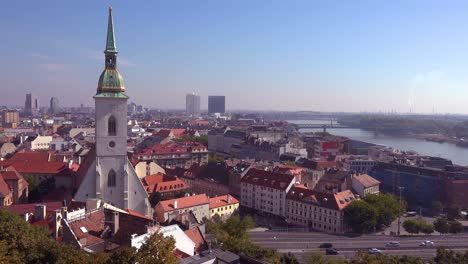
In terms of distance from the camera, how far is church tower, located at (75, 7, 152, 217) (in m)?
34.7

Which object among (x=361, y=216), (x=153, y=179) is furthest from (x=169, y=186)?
(x=361, y=216)

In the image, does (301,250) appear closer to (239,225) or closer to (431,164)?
(239,225)

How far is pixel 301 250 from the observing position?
39.8m

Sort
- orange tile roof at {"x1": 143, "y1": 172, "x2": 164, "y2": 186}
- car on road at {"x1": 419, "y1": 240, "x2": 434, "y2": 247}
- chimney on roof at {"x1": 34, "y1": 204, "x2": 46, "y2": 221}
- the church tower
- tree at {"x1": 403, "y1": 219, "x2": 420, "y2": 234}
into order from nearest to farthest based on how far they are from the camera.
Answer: chimney on roof at {"x1": 34, "y1": 204, "x2": 46, "y2": 221} → the church tower → car on road at {"x1": 419, "y1": 240, "x2": 434, "y2": 247} → tree at {"x1": 403, "y1": 219, "x2": 420, "y2": 234} → orange tile roof at {"x1": 143, "y1": 172, "x2": 164, "y2": 186}

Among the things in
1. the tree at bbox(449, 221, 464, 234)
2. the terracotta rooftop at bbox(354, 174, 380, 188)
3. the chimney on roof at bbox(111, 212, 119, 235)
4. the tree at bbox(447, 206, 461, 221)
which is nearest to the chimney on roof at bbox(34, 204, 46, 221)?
the chimney on roof at bbox(111, 212, 119, 235)

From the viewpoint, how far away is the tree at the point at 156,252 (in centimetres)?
1792

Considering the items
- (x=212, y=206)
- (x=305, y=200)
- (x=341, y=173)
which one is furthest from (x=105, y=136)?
(x=341, y=173)

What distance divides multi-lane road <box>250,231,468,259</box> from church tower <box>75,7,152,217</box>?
→ 521 inches

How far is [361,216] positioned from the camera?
4803 centimetres

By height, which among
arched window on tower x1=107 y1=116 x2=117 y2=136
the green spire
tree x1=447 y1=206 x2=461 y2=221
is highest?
the green spire

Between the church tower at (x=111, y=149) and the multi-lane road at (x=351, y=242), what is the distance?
13.2 m

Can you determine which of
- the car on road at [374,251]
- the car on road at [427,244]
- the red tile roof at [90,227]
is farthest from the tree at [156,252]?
the car on road at [427,244]

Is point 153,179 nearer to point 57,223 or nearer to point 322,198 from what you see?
point 322,198

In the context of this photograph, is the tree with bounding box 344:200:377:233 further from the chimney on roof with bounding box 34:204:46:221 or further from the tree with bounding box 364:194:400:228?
the chimney on roof with bounding box 34:204:46:221
